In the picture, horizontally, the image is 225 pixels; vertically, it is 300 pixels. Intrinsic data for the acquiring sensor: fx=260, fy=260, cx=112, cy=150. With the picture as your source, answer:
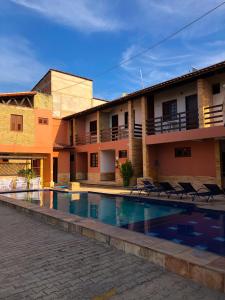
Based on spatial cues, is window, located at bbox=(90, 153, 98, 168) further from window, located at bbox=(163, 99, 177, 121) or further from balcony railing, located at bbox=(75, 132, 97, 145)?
window, located at bbox=(163, 99, 177, 121)

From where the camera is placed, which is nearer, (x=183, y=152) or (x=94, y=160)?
(x=183, y=152)

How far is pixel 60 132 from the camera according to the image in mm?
26234

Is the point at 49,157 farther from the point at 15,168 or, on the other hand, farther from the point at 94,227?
the point at 94,227

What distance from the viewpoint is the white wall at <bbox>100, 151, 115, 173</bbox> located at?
895 inches

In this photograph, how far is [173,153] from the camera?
17.5 meters

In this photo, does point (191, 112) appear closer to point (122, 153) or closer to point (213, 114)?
point (213, 114)

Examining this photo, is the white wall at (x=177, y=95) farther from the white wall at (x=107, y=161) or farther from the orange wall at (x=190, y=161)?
the white wall at (x=107, y=161)

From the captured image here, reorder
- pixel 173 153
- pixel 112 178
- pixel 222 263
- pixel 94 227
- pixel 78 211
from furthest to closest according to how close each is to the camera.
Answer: pixel 112 178
pixel 173 153
pixel 78 211
pixel 94 227
pixel 222 263

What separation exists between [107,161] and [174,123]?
28.3 feet

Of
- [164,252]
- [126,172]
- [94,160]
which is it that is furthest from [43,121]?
[164,252]

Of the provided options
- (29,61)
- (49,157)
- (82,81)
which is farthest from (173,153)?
(82,81)

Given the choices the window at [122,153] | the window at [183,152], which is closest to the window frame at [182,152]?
the window at [183,152]

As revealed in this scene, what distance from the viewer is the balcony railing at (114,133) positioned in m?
21.3

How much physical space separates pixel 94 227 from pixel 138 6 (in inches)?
437
